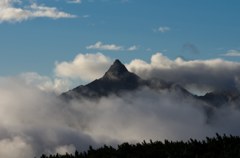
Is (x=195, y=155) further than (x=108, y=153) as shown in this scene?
No

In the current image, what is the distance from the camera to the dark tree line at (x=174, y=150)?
19812mm

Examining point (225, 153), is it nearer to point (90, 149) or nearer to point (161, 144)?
point (161, 144)

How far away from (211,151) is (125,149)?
3665mm

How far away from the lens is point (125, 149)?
2239cm

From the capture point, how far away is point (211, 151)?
2053 cm

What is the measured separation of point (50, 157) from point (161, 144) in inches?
195

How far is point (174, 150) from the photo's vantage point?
20.6 meters

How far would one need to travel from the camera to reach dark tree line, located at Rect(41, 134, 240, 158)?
19812mm

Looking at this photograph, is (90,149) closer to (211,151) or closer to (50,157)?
(50,157)

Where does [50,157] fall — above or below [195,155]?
above

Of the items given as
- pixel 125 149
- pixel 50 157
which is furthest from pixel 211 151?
pixel 50 157

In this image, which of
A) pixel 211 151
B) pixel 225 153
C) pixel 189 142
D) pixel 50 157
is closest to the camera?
pixel 225 153

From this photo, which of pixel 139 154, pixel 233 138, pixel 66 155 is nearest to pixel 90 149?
pixel 66 155

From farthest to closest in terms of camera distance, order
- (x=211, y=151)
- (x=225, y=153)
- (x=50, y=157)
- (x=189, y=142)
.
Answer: (x=50, y=157)
(x=189, y=142)
(x=211, y=151)
(x=225, y=153)
